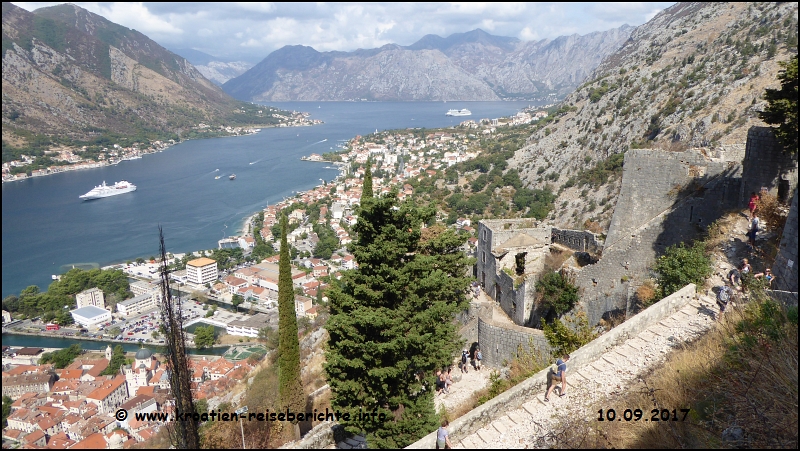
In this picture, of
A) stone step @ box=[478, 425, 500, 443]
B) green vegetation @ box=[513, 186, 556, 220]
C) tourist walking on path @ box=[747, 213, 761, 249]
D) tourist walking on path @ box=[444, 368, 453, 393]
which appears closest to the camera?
stone step @ box=[478, 425, 500, 443]

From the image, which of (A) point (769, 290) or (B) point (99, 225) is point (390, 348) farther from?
(B) point (99, 225)

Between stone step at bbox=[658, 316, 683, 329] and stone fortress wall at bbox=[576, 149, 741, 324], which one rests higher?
stone fortress wall at bbox=[576, 149, 741, 324]

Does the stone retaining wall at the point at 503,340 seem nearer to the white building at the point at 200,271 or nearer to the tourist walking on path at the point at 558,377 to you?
the tourist walking on path at the point at 558,377

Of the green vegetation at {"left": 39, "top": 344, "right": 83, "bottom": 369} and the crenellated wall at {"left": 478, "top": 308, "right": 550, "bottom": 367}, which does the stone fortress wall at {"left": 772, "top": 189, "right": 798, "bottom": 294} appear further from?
the green vegetation at {"left": 39, "top": 344, "right": 83, "bottom": 369}

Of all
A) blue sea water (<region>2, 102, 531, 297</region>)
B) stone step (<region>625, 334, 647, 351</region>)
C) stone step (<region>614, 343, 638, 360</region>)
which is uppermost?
stone step (<region>625, 334, 647, 351</region>)

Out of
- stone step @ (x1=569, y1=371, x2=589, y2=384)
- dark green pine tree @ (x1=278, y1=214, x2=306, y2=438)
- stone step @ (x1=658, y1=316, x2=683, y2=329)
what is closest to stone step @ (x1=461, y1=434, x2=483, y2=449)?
stone step @ (x1=569, y1=371, x2=589, y2=384)

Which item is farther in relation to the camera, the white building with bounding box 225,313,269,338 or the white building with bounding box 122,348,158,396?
the white building with bounding box 225,313,269,338

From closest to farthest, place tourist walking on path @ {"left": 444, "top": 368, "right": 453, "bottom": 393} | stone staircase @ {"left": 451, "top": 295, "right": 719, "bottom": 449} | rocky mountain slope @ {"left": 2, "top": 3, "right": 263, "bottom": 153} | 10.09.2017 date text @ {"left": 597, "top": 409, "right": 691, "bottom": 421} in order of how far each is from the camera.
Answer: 10.09.2017 date text @ {"left": 597, "top": 409, "right": 691, "bottom": 421} → stone staircase @ {"left": 451, "top": 295, "right": 719, "bottom": 449} → tourist walking on path @ {"left": 444, "top": 368, "right": 453, "bottom": 393} → rocky mountain slope @ {"left": 2, "top": 3, "right": 263, "bottom": 153}
